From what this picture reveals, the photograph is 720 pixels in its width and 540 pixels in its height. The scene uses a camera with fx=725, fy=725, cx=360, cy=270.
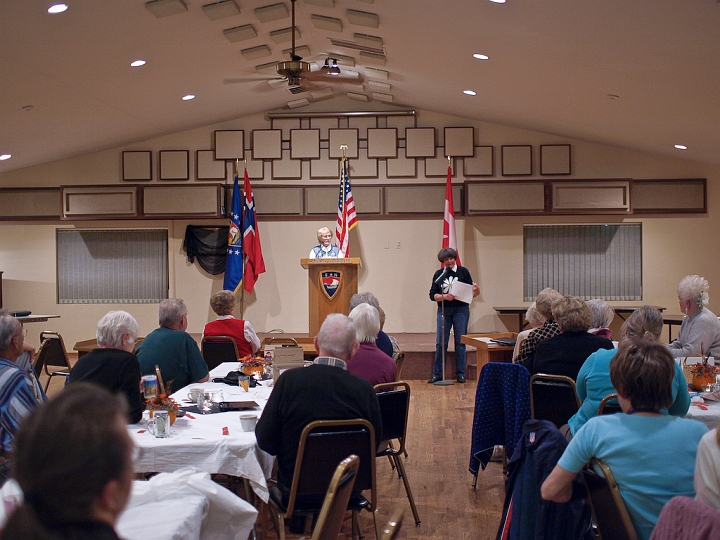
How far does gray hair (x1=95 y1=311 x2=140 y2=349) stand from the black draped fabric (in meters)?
7.37

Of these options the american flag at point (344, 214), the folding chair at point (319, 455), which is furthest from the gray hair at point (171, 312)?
the american flag at point (344, 214)

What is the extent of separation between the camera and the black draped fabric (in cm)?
1084

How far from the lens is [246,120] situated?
11023mm

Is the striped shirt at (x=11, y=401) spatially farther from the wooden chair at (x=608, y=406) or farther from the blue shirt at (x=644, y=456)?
the wooden chair at (x=608, y=406)

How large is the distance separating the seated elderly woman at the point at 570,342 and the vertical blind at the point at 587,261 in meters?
6.70

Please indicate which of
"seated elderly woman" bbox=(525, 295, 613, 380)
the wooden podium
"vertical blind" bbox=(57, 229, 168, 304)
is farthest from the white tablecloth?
"vertical blind" bbox=(57, 229, 168, 304)

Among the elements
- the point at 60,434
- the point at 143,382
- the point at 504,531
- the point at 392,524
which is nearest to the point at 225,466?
the point at 143,382

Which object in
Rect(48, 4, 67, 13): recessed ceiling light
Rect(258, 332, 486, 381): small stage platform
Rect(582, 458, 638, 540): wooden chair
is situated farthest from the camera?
Rect(258, 332, 486, 381): small stage platform

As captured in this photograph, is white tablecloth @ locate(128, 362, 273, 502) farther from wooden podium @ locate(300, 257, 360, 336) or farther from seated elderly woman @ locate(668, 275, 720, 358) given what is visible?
wooden podium @ locate(300, 257, 360, 336)

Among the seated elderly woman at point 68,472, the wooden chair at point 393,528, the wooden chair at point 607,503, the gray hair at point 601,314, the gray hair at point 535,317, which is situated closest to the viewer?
the seated elderly woman at point 68,472

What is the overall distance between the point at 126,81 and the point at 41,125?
5.20 feet

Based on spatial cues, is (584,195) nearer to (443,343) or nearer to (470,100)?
(470,100)

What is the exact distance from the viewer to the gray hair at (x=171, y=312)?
4363 millimetres

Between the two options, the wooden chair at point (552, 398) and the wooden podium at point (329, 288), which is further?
the wooden podium at point (329, 288)
